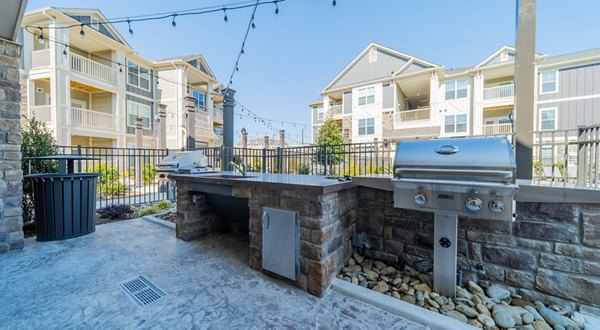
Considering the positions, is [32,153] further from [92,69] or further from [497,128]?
[497,128]

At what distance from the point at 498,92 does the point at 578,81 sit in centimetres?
348

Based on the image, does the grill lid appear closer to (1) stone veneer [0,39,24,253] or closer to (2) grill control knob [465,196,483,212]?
(2) grill control knob [465,196,483,212]

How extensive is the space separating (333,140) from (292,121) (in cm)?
689

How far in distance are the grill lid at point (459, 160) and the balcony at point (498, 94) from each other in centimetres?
1557

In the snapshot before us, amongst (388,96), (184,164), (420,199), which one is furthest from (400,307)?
(388,96)

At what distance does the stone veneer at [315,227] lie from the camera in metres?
2.06

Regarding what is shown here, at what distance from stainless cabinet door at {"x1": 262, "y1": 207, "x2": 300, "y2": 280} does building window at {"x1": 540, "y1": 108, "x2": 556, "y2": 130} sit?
18180 millimetres

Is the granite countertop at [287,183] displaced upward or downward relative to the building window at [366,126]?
downward

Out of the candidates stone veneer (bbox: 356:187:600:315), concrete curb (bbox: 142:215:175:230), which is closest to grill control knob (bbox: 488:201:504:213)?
stone veneer (bbox: 356:187:600:315)

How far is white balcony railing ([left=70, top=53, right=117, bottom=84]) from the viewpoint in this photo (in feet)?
33.5

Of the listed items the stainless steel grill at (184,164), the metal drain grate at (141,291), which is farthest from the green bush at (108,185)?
the metal drain grate at (141,291)

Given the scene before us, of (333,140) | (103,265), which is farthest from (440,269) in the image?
(333,140)

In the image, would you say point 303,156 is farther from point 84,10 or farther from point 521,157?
point 84,10

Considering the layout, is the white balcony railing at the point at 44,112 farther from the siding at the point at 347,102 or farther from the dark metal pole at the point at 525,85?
the siding at the point at 347,102
